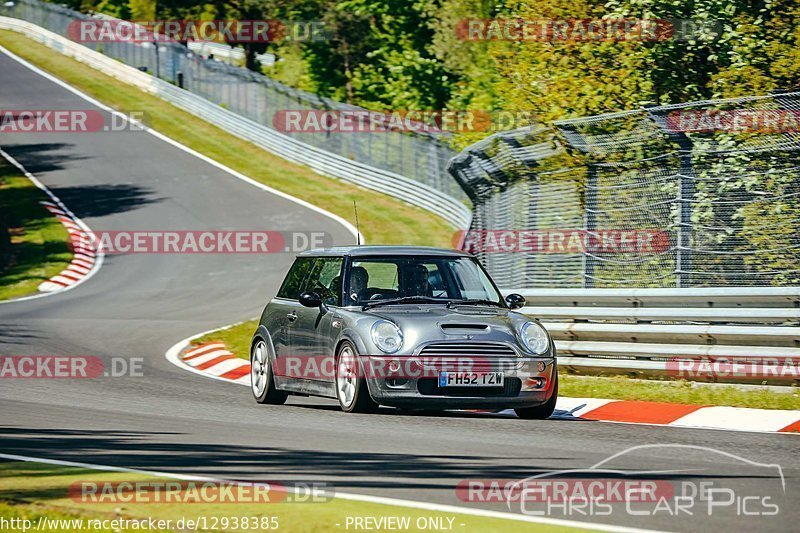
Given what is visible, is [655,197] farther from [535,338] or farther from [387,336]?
[387,336]

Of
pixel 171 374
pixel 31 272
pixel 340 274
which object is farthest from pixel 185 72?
pixel 340 274

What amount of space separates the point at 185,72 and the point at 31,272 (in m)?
28.2

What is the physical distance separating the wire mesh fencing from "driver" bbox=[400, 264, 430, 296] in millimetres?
2753

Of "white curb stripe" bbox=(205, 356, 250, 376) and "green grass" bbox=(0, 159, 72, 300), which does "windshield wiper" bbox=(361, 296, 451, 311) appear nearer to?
"white curb stripe" bbox=(205, 356, 250, 376)

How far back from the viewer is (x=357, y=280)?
11453 mm

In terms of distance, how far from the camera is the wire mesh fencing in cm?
1170

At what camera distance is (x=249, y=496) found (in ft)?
20.9

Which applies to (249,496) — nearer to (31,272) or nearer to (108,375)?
(108,375)

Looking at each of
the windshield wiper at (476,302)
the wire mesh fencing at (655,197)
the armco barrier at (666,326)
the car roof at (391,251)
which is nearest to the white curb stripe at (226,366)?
the wire mesh fencing at (655,197)

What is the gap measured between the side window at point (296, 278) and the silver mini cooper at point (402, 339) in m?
0.02

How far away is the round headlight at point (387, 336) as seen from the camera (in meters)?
10.3

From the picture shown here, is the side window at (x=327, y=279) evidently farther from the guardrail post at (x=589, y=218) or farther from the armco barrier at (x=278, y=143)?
the armco barrier at (x=278, y=143)

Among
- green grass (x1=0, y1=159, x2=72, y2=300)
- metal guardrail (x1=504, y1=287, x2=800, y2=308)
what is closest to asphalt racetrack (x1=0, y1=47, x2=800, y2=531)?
metal guardrail (x1=504, y1=287, x2=800, y2=308)

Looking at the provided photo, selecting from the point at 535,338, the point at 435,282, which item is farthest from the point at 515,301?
the point at 535,338
